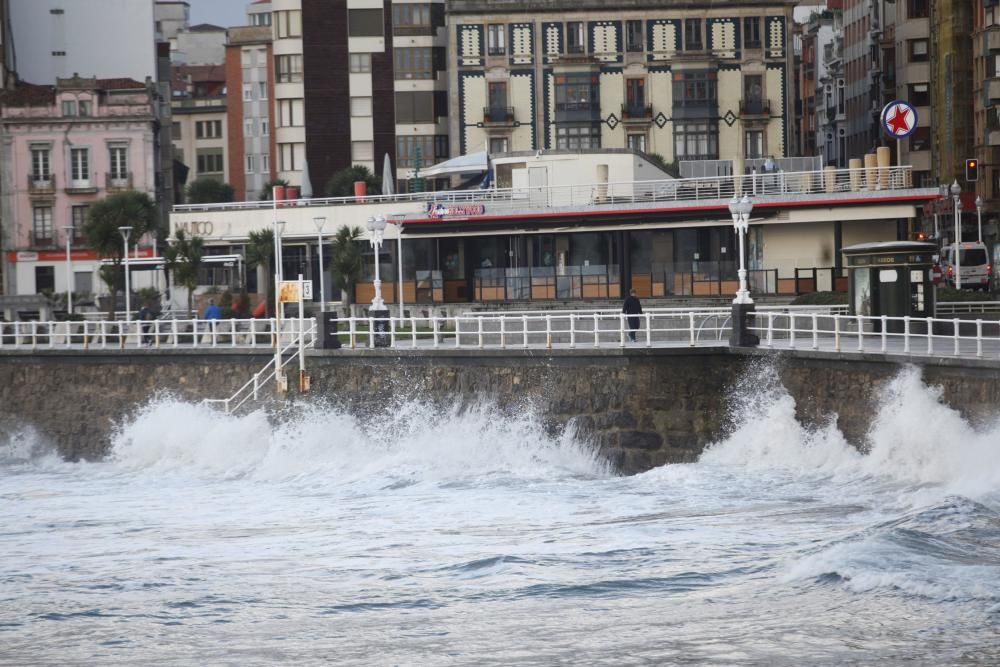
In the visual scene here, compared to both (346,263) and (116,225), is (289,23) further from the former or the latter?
(346,263)

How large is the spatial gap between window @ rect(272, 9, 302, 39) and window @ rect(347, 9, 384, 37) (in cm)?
270

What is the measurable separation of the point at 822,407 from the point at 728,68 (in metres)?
58.9

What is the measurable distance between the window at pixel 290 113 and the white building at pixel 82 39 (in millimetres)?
9420

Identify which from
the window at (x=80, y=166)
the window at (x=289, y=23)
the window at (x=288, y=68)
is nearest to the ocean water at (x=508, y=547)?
the window at (x=80, y=166)

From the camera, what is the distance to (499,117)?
308ft

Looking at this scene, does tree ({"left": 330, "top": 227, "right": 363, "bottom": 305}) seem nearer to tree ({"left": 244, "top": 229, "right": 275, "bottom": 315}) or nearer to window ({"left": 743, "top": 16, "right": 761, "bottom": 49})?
tree ({"left": 244, "top": 229, "right": 275, "bottom": 315})

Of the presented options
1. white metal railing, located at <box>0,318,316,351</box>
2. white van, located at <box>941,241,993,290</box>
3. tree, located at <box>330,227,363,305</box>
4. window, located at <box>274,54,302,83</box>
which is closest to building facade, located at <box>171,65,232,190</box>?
window, located at <box>274,54,302,83</box>

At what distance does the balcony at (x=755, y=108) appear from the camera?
9369cm

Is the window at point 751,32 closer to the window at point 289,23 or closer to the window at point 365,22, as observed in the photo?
the window at point 365,22

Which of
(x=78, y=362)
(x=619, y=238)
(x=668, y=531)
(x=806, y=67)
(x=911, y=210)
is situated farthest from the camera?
(x=806, y=67)

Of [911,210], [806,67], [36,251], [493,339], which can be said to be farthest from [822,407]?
[806,67]

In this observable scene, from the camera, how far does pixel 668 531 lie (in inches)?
1233

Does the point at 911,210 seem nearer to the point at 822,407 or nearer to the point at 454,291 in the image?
the point at 454,291

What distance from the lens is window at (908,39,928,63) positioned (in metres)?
104
